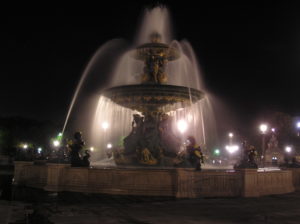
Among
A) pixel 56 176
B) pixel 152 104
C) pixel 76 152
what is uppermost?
pixel 152 104

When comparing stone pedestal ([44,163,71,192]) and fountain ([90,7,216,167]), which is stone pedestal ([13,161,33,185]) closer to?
stone pedestal ([44,163,71,192])

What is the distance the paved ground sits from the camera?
9888 mm

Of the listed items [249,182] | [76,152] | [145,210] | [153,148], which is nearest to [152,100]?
[153,148]

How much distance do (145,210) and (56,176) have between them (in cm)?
562

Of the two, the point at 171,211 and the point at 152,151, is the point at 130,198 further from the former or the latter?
the point at 152,151

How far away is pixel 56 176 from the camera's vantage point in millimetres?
15562

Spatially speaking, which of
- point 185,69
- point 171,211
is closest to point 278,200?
point 171,211

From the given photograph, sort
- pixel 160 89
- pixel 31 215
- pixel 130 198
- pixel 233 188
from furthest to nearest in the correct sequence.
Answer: pixel 160 89
pixel 233 188
pixel 130 198
pixel 31 215

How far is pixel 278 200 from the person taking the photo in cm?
1418

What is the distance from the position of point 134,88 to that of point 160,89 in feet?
4.80

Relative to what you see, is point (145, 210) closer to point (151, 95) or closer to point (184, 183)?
point (184, 183)

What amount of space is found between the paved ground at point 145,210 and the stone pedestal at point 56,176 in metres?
Result: 1.08

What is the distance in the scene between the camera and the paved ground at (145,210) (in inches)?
389

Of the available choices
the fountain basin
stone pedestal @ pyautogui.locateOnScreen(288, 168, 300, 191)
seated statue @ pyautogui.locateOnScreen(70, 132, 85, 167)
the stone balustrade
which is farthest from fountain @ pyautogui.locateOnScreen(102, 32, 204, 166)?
the stone balustrade
